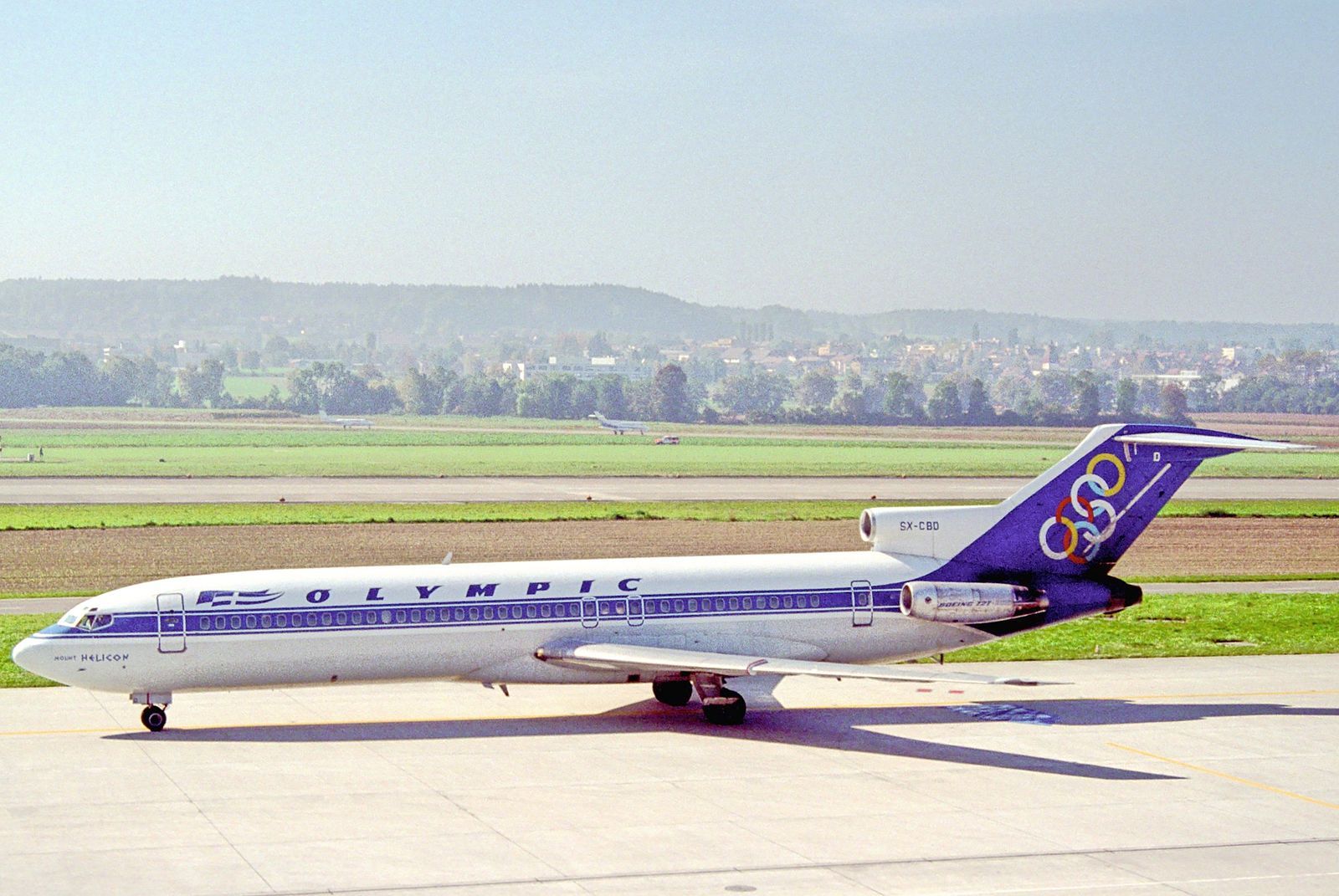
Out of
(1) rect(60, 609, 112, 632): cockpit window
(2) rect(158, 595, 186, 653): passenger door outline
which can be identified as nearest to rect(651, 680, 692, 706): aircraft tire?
(2) rect(158, 595, 186, 653): passenger door outline

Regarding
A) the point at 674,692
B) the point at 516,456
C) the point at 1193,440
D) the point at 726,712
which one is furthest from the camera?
the point at 516,456

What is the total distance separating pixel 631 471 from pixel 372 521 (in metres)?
44.7

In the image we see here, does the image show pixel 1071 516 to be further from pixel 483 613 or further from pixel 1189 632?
pixel 483 613

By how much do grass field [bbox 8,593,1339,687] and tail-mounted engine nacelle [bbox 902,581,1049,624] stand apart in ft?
14.1

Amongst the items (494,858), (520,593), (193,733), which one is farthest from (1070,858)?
(193,733)

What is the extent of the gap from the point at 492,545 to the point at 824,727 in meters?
33.1

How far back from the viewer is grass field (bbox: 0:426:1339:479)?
116m

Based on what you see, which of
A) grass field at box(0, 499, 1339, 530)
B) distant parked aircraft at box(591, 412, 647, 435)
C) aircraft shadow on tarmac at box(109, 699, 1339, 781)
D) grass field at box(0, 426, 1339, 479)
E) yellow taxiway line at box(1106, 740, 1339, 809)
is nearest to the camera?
yellow taxiway line at box(1106, 740, 1339, 809)

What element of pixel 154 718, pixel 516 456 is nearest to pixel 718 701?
pixel 154 718

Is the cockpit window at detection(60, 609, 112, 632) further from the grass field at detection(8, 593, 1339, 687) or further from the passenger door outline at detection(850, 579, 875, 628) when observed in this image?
the passenger door outline at detection(850, 579, 875, 628)

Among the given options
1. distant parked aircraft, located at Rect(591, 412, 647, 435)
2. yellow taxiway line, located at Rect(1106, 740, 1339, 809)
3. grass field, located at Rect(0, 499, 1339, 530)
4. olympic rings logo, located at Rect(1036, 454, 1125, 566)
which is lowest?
yellow taxiway line, located at Rect(1106, 740, 1339, 809)

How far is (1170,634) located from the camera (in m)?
41.0

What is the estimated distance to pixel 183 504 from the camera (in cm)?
8000

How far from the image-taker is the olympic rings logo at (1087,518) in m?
32.6
